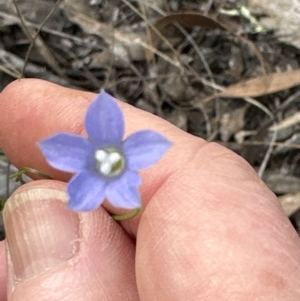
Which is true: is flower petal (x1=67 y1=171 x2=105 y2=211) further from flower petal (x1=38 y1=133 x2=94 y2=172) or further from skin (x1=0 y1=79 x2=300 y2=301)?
skin (x1=0 y1=79 x2=300 y2=301)

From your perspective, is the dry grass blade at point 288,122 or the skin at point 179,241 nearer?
the skin at point 179,241

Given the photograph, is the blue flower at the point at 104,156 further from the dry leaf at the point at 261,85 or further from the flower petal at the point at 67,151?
the dry leaf at the point at 261,85

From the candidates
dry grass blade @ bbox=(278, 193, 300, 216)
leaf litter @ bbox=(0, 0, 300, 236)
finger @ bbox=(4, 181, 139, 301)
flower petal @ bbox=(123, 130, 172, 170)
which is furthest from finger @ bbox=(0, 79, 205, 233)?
dry grass blade @ bbox=(278, 193, 300, 216)

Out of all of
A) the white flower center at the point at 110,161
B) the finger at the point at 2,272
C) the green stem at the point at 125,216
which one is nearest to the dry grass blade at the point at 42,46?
the finger at the point at 2,272

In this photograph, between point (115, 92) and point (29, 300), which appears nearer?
point (29, 300)

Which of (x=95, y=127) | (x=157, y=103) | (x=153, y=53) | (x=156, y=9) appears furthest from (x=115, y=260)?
(x=156, y=9)

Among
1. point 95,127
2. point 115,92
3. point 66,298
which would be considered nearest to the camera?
point 95,127

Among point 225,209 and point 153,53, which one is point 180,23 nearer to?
point 153,53
